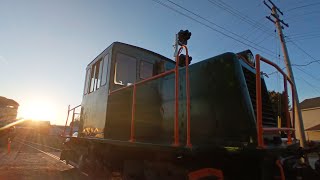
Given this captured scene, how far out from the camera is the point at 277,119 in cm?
408

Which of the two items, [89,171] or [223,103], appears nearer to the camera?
[223,103]

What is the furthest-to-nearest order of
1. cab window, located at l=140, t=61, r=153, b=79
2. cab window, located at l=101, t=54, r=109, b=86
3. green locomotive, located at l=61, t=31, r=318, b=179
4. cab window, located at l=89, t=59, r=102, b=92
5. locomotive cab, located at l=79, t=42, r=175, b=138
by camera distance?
cab window, located at l=89, t=59, r=102, b=92, cab window, located at l=140, t=61, r=153, b=79, cab window, located at l=101, t=54, r=109, b=86, locomotive cab, located at l=79, t=42, r=175, b=138, green locomotive, located at l=61, t=31, r=318, b=179

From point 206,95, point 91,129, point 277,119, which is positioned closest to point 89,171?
point 91,129

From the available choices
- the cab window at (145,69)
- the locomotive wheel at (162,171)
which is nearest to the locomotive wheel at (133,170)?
the locomotive wheel at (162,171)

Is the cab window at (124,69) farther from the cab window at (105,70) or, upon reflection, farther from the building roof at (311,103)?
the building roof at (311,103)

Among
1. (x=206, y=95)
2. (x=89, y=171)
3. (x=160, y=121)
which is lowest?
(x=89, y=171)

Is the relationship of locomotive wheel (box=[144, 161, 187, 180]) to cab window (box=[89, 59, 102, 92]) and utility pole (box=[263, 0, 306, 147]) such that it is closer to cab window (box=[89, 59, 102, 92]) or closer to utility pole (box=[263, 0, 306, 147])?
cab window (box=[89, 59, 102, 92])

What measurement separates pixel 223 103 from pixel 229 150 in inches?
26.6

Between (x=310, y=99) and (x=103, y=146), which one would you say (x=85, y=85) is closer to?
(x=103, y=146)

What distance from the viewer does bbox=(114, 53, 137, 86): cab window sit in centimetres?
544

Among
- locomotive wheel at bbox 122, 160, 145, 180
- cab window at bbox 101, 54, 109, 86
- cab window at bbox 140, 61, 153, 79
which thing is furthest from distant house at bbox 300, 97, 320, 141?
locomotive wheel at bbox 122, 160, 145, 180

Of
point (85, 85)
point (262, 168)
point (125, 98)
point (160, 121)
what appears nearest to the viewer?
point (262, 168)

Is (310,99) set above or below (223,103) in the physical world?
above

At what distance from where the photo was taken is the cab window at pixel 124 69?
17.9 ft
